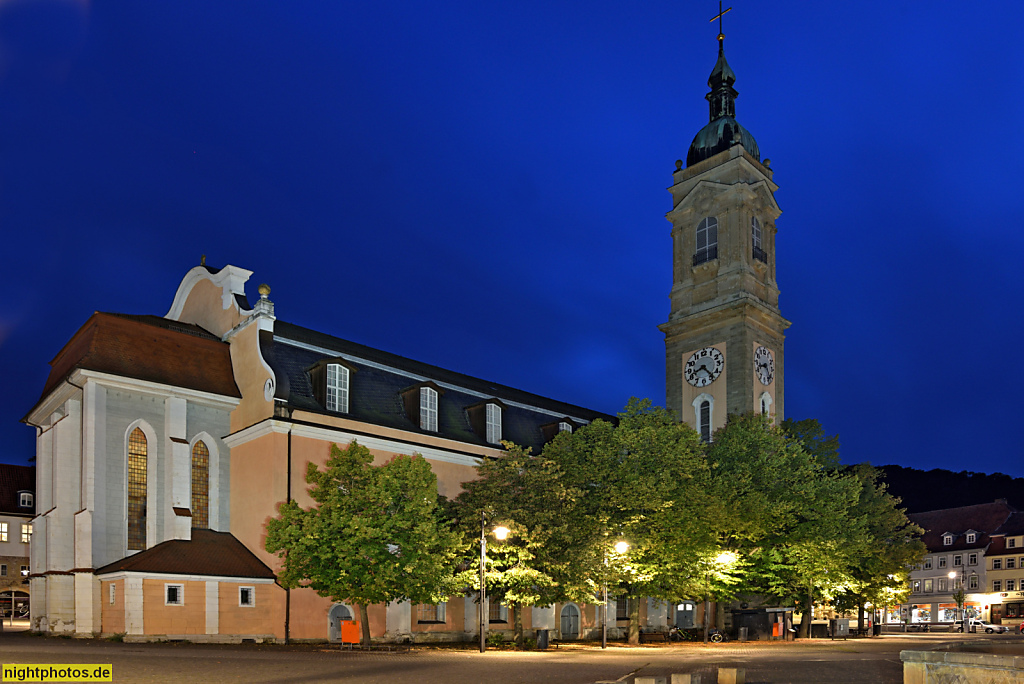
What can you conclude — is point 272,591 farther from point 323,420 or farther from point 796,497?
point 796,497

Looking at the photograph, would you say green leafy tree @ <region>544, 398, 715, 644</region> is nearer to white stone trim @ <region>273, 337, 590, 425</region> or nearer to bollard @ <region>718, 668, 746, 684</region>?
white stone trim @ <region>273, 337, 590, 425</region>

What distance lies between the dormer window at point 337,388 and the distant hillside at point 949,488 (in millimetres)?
132164

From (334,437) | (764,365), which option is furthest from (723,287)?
(334,437)

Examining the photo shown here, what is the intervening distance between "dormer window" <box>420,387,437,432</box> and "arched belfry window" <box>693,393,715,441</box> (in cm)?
2199

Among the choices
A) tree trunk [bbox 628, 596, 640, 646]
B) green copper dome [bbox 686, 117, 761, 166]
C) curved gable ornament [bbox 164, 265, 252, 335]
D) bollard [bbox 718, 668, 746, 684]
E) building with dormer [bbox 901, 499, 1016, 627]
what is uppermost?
green copper dome [bbox 686, 117, 761, 166]

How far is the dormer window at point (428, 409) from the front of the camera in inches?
1756

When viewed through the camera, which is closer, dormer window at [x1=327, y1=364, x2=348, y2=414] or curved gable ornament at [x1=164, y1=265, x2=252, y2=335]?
dormer window at [x1=327, y1=364, x2=348, y2=414]

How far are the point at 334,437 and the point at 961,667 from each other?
29477 millimetres

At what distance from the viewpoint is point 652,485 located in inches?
1517

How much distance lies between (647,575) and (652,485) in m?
4.04

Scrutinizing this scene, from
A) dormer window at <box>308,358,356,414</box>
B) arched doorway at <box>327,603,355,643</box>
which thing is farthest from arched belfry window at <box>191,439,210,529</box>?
arched doorway at <box>327,603,355,643</box>

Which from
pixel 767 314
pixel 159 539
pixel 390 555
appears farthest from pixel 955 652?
pixel 767 314

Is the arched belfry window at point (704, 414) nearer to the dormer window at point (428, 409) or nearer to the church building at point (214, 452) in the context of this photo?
the church building at point (214, 452)

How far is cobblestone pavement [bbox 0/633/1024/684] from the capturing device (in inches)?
778
